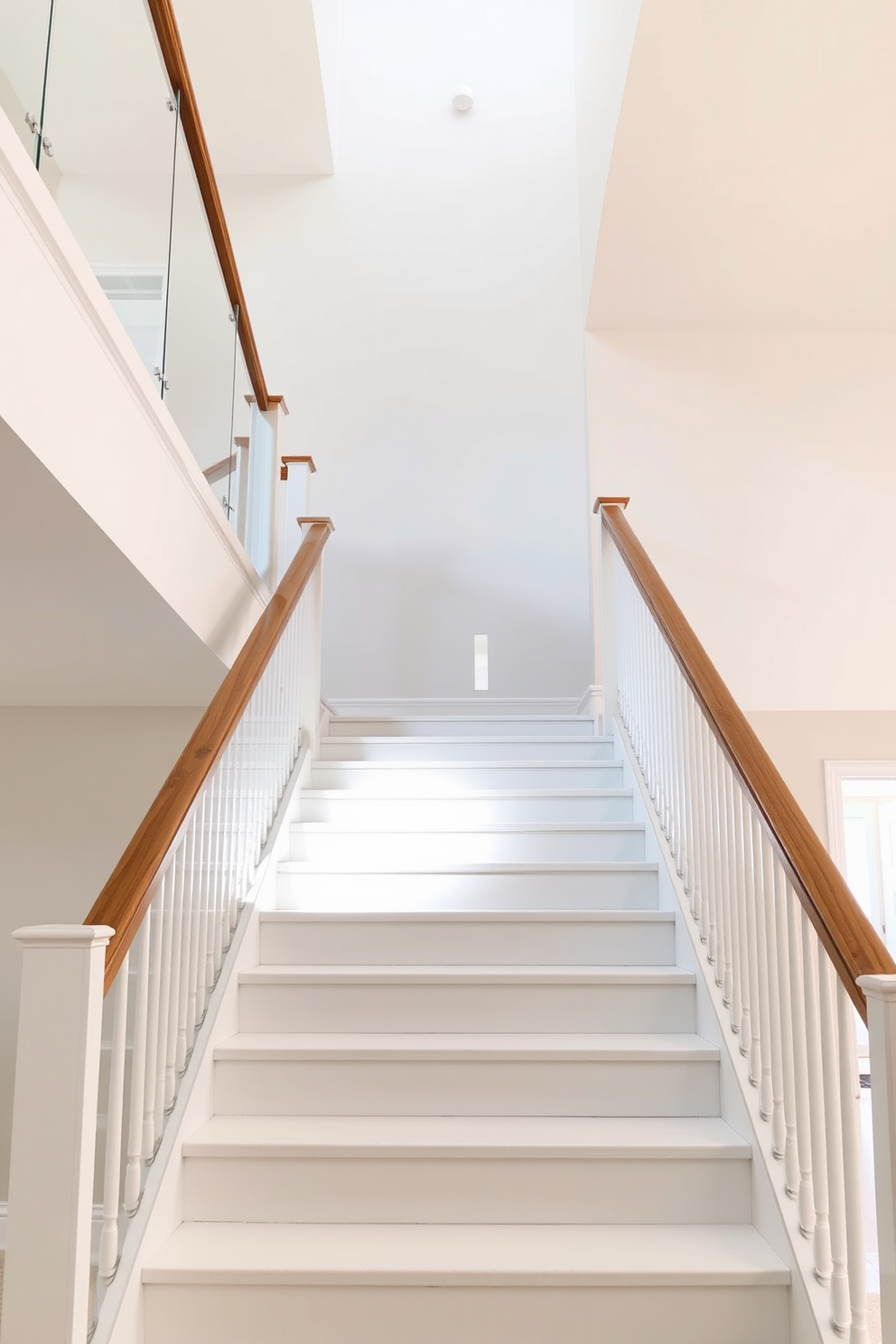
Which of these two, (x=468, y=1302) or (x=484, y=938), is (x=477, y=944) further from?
(x=468, y=1302)

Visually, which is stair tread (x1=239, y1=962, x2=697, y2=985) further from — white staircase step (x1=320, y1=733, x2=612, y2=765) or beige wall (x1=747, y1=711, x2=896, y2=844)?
beige wall (x1=747, y1=711, x2=896, y2=844)

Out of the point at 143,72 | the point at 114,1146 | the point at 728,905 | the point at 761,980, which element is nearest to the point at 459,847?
the point at 728,905

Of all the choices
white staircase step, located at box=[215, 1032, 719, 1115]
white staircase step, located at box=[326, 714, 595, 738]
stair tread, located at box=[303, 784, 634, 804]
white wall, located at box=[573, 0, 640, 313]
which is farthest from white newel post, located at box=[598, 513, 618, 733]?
white staircase step, located at box=[215, 1032, 719, 1115]

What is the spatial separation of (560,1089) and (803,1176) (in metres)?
0.69

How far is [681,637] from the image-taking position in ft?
10.3

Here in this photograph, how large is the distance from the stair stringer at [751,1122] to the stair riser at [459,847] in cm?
14

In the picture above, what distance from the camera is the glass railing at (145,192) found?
6.69 ft

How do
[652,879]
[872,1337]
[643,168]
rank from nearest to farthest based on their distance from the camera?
[872,1337] < [652,879] < [643,168]


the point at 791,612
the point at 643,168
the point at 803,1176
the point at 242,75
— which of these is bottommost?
the point at 803,1176

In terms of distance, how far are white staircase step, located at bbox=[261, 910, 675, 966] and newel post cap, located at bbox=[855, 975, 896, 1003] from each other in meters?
1.41

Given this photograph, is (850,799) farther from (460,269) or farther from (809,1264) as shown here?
(809,1264)

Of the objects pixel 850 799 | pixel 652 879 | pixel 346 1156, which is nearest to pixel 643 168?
pixel 652 879

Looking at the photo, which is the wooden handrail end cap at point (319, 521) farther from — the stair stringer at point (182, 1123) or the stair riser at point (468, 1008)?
the stair riser at point (468, 1008)

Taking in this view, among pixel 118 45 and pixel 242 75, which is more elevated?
pixel 242 75
